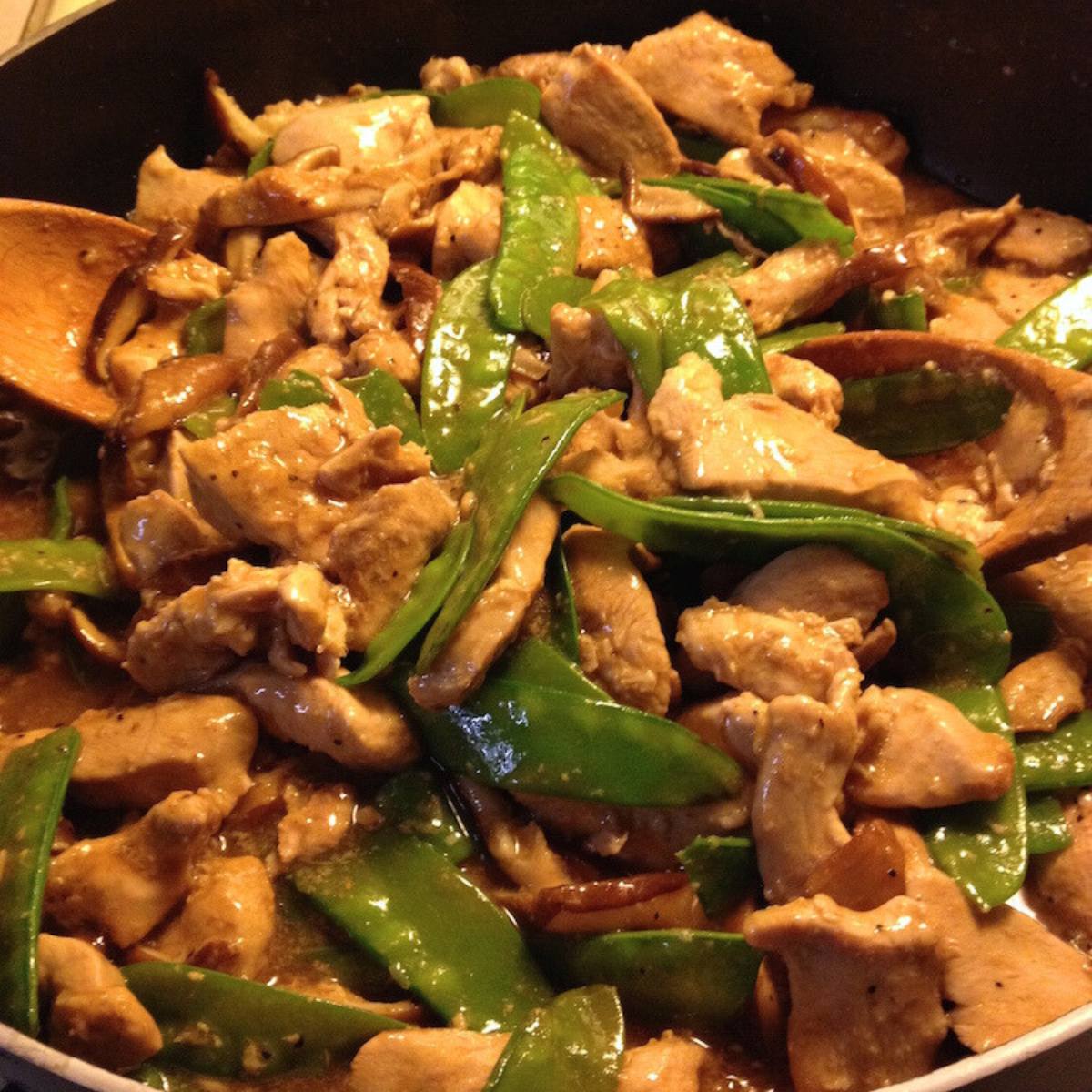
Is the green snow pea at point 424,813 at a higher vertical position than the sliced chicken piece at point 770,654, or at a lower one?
lower

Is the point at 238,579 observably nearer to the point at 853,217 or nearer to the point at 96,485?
the point at 96,485

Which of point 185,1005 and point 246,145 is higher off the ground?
point 246,145

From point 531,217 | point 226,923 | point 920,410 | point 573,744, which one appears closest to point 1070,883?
point 573,744

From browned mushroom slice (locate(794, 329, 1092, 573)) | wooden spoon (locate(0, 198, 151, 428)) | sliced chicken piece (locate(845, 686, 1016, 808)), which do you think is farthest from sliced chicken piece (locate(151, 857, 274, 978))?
browned mushroom slice (locate(794, 329, 1092, 573))

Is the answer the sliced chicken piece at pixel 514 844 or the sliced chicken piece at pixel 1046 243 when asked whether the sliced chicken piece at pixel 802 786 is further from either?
the sliced chicken piece at pixel 1046 243

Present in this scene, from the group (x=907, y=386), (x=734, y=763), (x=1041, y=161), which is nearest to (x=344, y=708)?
(x=734, y=763)

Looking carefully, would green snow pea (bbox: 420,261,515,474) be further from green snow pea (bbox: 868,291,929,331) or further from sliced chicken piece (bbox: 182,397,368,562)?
green snow pea (bbox: 868,291,929,331)

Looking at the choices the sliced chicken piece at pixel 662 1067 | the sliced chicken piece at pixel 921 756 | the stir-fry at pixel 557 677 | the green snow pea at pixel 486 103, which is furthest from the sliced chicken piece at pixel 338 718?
the green snow pea at pixel 486 103
